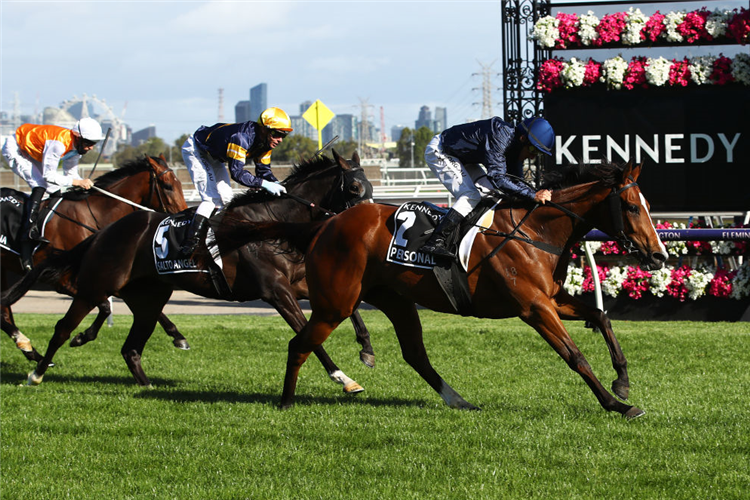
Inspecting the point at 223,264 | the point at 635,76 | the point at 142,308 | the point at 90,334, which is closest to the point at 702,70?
the point at 635,76

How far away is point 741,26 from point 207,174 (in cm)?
707

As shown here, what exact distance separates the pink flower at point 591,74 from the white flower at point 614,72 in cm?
6

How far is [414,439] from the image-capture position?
15.6ft

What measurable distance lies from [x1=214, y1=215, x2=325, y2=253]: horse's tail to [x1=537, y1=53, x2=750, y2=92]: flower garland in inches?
220

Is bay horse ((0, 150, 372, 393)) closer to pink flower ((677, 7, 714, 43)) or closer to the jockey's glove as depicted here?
the jockey's glove

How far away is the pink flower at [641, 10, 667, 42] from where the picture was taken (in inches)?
423

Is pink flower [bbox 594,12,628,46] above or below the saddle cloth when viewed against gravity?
above

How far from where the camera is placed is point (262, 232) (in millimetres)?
6199

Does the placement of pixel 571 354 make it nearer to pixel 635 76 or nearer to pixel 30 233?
pixel 30 233

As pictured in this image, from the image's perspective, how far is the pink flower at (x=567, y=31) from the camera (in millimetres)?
10836

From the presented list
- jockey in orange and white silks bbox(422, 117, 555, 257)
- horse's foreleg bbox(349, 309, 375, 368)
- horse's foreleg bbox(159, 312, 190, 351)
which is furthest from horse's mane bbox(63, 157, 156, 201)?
jockey in orange and white silks bbox(422, 117, 555, 257)

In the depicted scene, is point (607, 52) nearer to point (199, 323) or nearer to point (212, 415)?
point (199, 323)

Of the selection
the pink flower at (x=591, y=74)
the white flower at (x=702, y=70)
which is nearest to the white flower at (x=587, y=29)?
the pink flower at (x=591, y=74)

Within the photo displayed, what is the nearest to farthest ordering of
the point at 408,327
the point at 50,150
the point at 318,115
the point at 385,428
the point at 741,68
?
the point at 385,428 → the point at 408,327 → the point at 50,150 → the point at 741,68 → the point at 318,115
